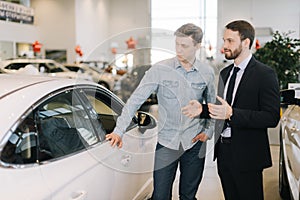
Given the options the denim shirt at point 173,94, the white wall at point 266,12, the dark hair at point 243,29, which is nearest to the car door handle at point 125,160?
the denim shirt at point 173,94

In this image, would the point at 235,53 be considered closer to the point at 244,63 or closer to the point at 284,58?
the point at 244,63

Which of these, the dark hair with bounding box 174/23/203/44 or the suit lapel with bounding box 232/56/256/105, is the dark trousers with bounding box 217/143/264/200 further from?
the dark hair with bounding box 174/23/203/44

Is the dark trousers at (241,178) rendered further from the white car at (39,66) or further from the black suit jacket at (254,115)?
the white car at (39,66)

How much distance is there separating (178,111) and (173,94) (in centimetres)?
10

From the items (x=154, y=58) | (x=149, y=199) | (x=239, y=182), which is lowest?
(x=149, y=199)

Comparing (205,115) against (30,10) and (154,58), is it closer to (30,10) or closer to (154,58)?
(154,58)

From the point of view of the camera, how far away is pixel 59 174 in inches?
52.7

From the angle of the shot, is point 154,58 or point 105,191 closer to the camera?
point 105,191

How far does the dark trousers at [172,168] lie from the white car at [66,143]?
167 mm

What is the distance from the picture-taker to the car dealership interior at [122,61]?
1565 millimetres

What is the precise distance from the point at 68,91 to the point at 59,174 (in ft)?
1.57

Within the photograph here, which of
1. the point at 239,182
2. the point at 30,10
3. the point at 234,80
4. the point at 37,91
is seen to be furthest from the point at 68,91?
the point at 30,10

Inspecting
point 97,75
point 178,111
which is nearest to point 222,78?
point 178,111

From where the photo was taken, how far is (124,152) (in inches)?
76.0
